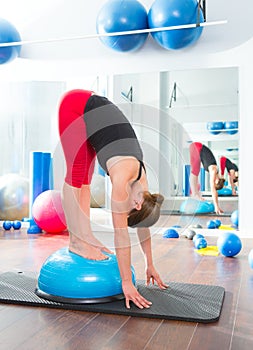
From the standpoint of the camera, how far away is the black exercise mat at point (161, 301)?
1686mm

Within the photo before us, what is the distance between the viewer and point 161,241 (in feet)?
11.8

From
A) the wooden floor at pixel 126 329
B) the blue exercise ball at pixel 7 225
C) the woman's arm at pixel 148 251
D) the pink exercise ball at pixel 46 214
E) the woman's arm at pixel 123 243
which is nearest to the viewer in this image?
the wooden floor at pixel 126 329

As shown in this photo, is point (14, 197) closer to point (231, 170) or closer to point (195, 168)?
point (195, 168)

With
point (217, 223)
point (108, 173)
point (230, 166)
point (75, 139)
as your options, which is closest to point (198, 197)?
point (217, 223)

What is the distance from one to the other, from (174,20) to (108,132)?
1.96m

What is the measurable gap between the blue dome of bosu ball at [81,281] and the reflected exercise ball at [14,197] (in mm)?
2525

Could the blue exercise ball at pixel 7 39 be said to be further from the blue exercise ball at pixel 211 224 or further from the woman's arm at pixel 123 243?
the woman's arm at pixel 123 243

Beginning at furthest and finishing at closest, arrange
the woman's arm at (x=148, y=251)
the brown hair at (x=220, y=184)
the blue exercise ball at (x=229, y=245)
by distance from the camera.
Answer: the brown hair at (x=220, y=184) → the blue exercise ball at (x=229, y=245) → the woman's arm at (x=148, y=251)

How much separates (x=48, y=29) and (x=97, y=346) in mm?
3643

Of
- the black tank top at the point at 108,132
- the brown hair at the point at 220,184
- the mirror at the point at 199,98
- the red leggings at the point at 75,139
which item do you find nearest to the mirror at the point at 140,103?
the mirror at the point at 199,98

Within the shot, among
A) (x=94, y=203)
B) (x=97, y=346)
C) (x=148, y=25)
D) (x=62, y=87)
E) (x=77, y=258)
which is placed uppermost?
(x=148, y=25)

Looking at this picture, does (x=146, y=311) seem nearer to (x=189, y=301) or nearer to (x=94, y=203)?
(x=189, y=301)

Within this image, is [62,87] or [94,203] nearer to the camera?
[94,203]

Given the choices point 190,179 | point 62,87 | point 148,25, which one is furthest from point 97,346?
point 62,87
